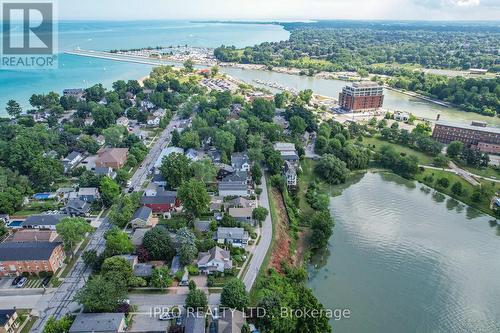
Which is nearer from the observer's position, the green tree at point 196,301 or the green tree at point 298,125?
the green tree at point 196,301

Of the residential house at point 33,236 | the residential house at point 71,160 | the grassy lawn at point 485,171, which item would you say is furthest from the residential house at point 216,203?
the grassy lawn at point 485,171

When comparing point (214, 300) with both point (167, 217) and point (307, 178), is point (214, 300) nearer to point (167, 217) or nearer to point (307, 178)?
point (167, 217)

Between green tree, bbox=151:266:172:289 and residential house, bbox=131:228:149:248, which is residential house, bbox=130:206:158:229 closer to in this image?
residential house, bbox=131:228:149:248

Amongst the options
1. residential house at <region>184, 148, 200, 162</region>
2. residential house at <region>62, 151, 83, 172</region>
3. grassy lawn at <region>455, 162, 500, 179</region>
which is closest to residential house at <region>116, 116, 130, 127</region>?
residential house at <region>62, 151, 83, 172</region>

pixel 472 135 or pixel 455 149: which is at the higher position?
pixel 472 135

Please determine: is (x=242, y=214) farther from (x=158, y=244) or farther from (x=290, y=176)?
(x=290, y=176)

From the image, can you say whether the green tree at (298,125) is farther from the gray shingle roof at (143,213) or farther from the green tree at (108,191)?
the green tree at (108,191)

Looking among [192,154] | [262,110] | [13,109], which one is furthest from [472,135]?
[13,109]
